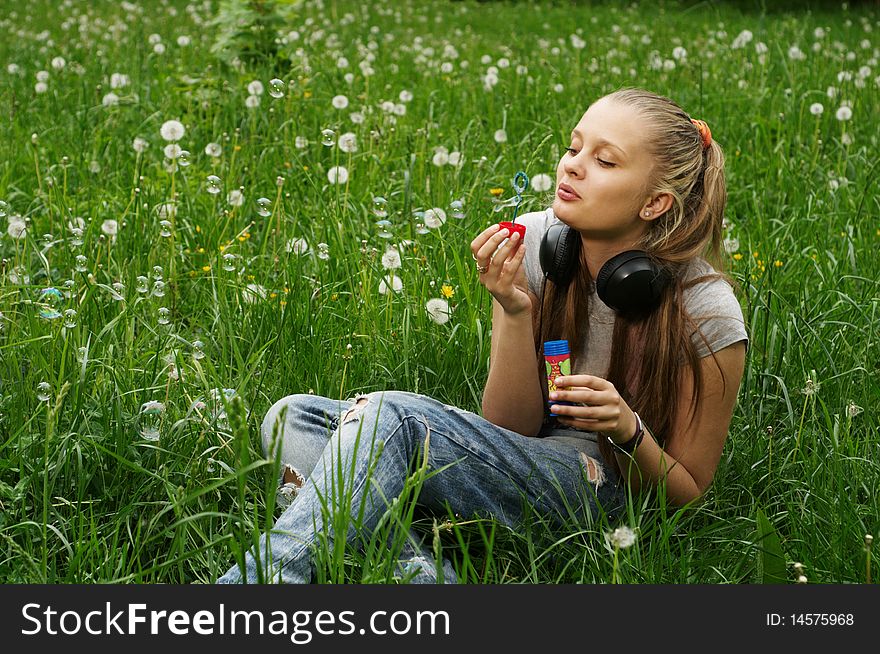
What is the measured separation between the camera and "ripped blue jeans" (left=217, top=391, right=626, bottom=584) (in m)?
1.78

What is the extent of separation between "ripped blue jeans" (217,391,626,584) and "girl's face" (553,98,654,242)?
425 millimetres

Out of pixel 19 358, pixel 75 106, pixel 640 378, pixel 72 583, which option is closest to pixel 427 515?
pixel 640 378

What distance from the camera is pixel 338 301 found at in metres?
2.74

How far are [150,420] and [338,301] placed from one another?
28.3 inches

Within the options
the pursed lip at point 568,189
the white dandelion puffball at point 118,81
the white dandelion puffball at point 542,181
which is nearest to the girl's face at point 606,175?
the pursed lip at point 568,189

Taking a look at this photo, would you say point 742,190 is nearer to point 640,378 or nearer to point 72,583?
point 640,378

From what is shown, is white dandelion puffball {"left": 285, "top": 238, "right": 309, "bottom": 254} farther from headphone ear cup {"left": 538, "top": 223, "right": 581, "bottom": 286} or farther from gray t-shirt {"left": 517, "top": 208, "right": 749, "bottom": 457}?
headphone ear cup {"left": 538, "top": 223, "right": 581, "bottom": 286}

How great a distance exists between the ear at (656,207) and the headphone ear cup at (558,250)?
0.14 metres

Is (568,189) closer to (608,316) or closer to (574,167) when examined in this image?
(574,167)

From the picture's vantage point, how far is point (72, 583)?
175cm

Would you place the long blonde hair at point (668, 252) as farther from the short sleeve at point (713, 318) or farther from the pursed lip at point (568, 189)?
the pursed lip at point (568, 189)

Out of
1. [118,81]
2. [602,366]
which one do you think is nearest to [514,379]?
[602,366]

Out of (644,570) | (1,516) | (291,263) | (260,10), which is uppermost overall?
(260,10)

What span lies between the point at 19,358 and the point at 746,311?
1.69 metres
